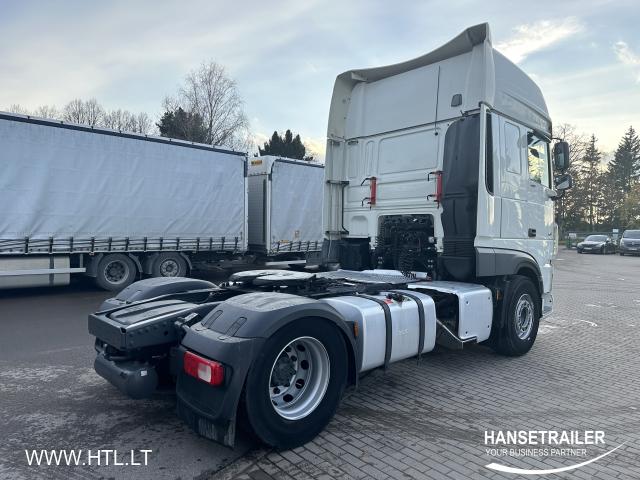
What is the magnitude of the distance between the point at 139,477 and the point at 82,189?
8637 millimetres

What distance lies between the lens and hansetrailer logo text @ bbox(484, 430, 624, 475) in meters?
3.17

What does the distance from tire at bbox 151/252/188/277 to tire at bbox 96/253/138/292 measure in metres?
0.50

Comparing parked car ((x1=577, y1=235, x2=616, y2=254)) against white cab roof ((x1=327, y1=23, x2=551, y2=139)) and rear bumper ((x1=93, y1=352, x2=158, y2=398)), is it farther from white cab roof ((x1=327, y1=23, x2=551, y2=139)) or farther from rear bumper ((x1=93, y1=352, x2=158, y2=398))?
rear bumper ((x1=93, y1=352, x2=158, y2=398))

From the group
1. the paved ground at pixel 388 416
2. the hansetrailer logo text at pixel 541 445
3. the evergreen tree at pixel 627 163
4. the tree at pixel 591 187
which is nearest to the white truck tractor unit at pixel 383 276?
the paved ground at pixel 388 416

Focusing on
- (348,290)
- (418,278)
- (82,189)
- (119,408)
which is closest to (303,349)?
(348,290)

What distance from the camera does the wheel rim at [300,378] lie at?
3420 mm

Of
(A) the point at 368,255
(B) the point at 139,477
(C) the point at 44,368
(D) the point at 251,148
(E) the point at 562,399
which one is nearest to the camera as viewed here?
(B) the point at 139,477

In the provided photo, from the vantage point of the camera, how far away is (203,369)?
119 inches

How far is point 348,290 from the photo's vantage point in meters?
4.57

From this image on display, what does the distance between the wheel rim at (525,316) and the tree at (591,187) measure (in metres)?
56.8

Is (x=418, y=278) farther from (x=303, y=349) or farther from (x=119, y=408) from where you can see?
(x=119, y=408)

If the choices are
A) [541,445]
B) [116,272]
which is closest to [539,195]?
[541,445]

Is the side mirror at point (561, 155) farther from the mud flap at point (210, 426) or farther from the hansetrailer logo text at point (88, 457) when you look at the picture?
the hansetrailer logo text at point (88, 457)

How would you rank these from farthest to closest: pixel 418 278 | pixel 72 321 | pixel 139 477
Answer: pixel 72 321 → pixel 418 278 → pixel 139 477
